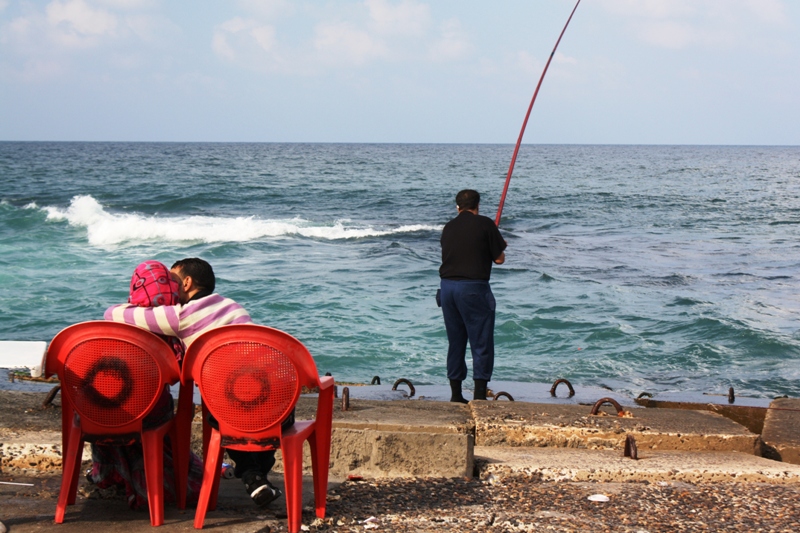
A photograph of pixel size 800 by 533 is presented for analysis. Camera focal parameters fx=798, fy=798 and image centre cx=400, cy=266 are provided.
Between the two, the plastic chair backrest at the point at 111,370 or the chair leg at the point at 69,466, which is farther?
the chair leg at the point at 69,466

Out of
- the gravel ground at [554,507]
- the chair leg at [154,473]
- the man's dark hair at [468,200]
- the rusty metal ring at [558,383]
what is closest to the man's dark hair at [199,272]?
the chair leg at [154,473]

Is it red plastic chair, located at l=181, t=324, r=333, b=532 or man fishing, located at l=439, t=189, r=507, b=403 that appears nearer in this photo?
red plastic chair, located at l=181, t=324, r=333, b=532

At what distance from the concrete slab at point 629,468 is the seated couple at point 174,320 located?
1.20 meters

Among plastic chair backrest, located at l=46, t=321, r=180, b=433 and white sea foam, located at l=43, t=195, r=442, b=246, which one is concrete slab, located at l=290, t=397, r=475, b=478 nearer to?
plastic chair backrest, located at l=46, t=321, r=180, b=433

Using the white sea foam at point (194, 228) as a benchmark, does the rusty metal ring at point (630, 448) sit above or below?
above

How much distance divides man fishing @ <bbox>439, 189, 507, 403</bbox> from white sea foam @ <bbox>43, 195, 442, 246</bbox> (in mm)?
14160

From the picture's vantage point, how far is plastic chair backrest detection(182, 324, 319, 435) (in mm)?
2830

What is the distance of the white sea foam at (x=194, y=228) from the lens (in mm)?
19797

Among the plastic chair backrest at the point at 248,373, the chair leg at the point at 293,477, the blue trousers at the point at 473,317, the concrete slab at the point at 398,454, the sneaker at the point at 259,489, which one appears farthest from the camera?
the blue trousers at the point at 473,317

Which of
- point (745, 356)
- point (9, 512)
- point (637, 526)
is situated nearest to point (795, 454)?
point (637, 526)

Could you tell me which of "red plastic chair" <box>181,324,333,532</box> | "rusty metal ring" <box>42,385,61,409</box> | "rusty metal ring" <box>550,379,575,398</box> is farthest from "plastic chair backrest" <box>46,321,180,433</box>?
"rusty metal ring" <box>550,379,575,398</box>

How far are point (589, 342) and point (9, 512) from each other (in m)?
7.79

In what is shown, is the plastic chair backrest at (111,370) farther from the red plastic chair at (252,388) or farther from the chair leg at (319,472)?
the chair leg at (319,472)

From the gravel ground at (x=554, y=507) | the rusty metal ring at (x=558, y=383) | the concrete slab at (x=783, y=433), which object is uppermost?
the gravel ground at (x=554, y=507)
